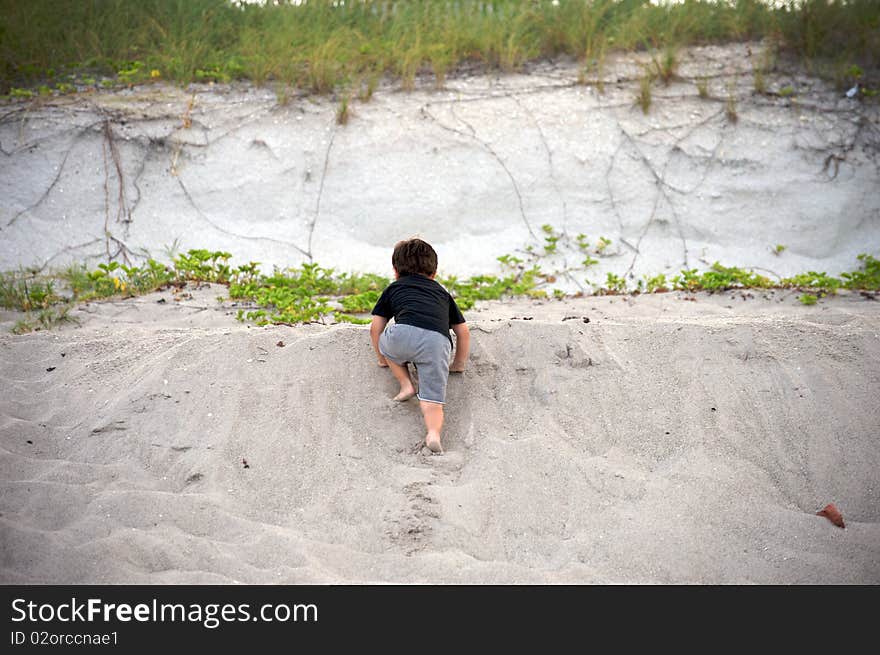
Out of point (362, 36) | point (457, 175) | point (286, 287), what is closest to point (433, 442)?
point (286, 287)

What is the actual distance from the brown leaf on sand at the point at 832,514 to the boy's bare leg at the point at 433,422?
71.3 inches

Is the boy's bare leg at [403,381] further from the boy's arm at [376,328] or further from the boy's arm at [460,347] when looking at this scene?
the boy's arm at [460,347]

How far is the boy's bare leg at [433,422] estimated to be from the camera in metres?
3.58

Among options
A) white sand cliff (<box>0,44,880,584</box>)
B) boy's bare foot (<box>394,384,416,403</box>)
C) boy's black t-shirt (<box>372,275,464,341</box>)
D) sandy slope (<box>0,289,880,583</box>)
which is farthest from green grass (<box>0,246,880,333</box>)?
boy's bare foot (<box>394,384,416,403</box>)

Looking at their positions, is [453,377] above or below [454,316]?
below

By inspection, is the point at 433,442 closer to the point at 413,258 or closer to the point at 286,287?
the point at 413,258

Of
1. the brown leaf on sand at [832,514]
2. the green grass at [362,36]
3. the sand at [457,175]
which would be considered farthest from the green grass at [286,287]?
the green grass at [362,36]

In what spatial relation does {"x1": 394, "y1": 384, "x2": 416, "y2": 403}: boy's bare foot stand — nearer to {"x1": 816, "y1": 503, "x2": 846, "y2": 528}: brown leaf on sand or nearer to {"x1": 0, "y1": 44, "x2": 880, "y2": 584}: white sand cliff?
{"x1": 0, "y1": 44, "x2": 880, "y2": 584}: white sand cliff

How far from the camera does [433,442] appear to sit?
3.57 m

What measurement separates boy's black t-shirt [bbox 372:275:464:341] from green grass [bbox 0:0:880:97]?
186 inches

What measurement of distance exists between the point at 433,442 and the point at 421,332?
572mm

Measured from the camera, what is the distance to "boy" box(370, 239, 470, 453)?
369 centimetres
